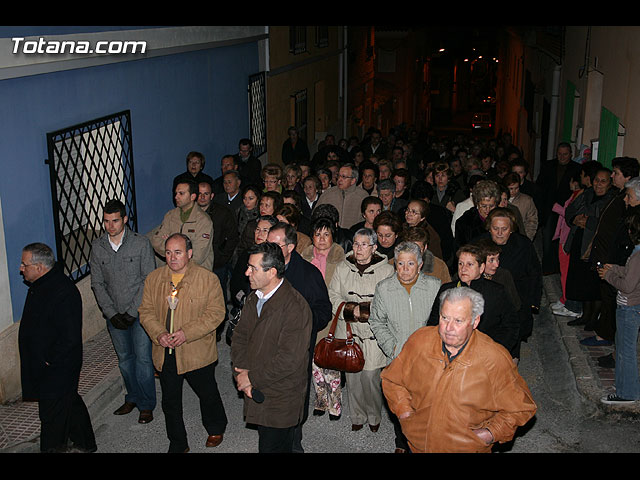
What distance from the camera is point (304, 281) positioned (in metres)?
6.48

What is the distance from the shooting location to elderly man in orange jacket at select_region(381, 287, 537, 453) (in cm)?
460

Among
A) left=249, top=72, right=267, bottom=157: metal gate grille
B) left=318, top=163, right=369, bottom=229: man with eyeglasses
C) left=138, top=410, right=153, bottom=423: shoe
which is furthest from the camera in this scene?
left=249, top=72, right=267, bottom=157: metal gate grille

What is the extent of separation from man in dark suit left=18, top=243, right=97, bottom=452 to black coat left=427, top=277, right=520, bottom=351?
3005 mm

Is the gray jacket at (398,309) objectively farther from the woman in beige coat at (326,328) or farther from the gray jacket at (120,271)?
the gray jacket at (120,271)

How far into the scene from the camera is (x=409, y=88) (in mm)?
49031

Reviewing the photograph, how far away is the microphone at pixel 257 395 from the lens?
5.51 meters

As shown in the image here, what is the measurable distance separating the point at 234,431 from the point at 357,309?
1822 mm

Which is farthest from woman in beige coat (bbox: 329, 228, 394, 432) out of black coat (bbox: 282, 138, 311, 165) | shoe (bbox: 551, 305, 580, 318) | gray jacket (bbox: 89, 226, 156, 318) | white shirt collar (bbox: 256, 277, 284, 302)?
black coat (bbox: 282, 138, 311, 165)

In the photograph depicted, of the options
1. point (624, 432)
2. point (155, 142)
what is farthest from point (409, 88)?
point (624, 432)

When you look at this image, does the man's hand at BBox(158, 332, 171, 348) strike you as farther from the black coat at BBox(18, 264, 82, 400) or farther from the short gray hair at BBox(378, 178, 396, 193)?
the short gray hair at BBox(378, 178, 396, 193)

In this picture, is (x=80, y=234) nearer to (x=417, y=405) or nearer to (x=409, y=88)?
(x=417, y=405)

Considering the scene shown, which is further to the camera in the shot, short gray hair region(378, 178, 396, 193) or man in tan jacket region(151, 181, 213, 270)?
short gray hair region(378, 178, 396, 193)

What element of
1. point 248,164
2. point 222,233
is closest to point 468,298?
point 222,233

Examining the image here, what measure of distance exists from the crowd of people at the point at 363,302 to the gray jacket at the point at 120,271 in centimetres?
1
